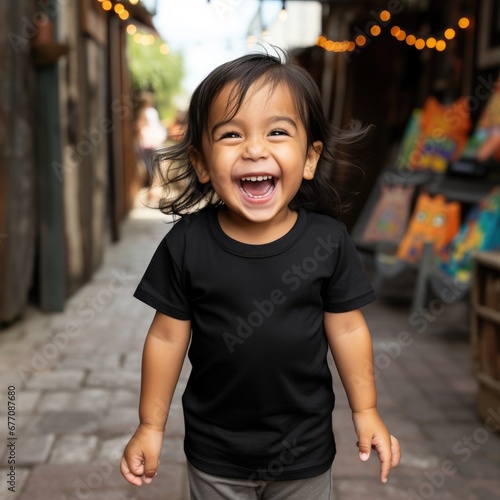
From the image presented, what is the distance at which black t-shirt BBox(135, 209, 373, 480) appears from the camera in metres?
1.56

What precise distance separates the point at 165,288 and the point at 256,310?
0.22 meters

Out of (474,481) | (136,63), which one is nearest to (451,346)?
(474,481)

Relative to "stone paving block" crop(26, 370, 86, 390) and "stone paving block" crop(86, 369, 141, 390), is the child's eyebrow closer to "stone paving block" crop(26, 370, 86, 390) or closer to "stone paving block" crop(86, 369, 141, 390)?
"stone paving block" crop(86, 369, 141, 390)

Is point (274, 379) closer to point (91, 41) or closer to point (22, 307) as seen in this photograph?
point (22, 307)

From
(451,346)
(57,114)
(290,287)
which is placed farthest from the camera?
(57,114)

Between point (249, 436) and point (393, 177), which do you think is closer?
point (249, 436)

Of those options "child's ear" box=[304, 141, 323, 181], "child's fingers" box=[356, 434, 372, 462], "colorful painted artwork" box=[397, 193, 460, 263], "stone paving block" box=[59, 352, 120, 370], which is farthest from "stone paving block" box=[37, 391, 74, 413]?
"colorful painted artwork" box=[397, 193, 460, 263]

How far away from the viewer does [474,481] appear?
279 centimetres

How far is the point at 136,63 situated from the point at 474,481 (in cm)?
1967

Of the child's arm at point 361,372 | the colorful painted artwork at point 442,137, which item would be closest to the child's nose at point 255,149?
the child's arm at point 361,372

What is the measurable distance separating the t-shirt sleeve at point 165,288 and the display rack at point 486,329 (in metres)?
1.95

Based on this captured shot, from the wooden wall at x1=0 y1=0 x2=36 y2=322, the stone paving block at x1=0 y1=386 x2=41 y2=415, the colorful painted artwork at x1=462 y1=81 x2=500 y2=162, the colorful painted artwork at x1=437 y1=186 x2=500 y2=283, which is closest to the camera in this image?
the stone paving block at x1=0 y1=386 x2=41 y2=415

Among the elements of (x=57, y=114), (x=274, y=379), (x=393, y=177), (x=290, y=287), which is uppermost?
(x=290, y=287)

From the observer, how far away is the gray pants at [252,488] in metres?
1.60
